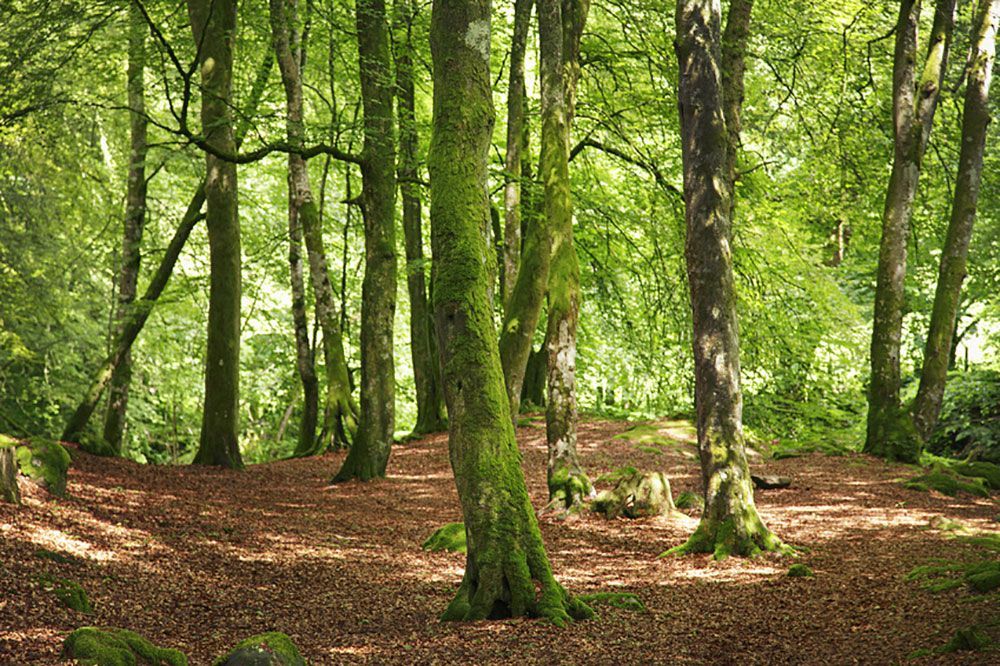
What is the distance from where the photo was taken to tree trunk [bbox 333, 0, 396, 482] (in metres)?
13.6

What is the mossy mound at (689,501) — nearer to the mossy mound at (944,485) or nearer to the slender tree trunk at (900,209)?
the mossy mound at (944,485)

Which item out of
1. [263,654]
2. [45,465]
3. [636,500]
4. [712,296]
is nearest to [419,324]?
[636,500]

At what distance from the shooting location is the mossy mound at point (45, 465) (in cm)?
924

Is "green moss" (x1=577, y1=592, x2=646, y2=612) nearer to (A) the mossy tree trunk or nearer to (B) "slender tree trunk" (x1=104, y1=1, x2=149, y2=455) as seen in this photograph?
(A) the mossy tree trunk

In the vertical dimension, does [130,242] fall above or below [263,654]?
above

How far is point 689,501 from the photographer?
11.8 metres

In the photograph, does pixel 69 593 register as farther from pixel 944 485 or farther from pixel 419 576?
pixel 944 485

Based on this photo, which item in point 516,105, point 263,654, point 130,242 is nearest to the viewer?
point 263,654

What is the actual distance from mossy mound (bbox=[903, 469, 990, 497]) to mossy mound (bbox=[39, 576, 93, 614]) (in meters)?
10.3

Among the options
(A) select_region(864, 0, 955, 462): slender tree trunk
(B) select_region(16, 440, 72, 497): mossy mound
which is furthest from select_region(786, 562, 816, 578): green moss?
(A) select_region(864, 0, 955, 462): slender tree trunk

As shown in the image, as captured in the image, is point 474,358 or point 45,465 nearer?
point 474,358

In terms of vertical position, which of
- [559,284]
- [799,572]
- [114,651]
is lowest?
[799,572]

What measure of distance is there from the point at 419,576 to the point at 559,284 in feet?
13.9

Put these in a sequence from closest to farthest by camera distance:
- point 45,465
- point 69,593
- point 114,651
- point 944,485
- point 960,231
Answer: point 114,651
point 69,593
point 45,465
point 944,485
point 960,231
